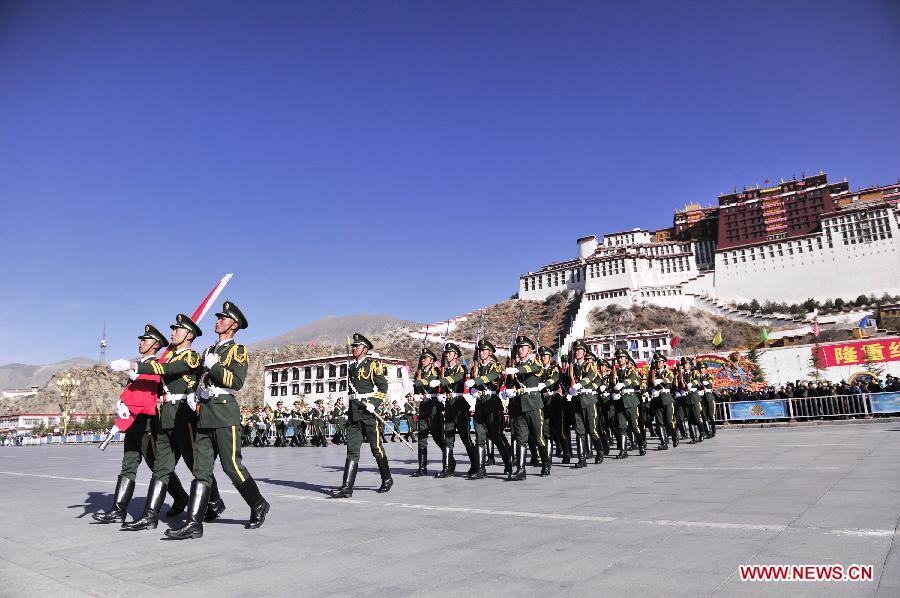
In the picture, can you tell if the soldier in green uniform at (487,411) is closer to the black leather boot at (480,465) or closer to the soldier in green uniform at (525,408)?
the black leather boot at (480,465)

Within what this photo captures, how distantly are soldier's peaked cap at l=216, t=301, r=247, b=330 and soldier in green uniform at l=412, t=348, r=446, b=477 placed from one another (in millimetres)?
5083

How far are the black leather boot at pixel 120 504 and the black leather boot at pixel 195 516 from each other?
61.4 inches

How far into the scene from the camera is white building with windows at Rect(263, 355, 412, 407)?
78625 millimetres

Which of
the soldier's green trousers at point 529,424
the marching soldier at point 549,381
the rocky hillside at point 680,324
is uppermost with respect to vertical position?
the rocky hillside at point 680,324

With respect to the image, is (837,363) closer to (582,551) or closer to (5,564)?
(582,551)

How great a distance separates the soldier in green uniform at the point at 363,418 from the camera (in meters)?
8.83

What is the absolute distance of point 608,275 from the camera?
367 feet

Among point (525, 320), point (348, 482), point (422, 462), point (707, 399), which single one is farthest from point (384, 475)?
point (525, 320)

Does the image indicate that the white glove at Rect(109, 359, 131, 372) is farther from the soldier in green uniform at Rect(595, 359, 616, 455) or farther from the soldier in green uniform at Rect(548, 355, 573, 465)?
the soldier in green uniform at Rect(595, 359, 616, 455)

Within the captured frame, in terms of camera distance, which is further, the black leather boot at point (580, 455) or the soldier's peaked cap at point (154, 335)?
the black leather boot at point (580, 455)

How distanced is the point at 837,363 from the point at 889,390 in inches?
604

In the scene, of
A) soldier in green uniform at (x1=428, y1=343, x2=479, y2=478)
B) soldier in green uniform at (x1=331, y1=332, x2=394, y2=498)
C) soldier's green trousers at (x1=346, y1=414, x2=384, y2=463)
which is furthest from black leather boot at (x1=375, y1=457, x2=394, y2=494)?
soldier in green uniform at (x1=428, y1=343, x2=479, y2=478)

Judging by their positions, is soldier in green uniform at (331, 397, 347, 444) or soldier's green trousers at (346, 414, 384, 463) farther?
soldier in green uniform at (331, 397, 347, 444)

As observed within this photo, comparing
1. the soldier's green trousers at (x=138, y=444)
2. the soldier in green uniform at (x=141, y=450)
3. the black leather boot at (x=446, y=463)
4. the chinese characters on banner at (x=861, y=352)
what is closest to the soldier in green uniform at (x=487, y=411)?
the black leather boot at (x=446, y=463)
